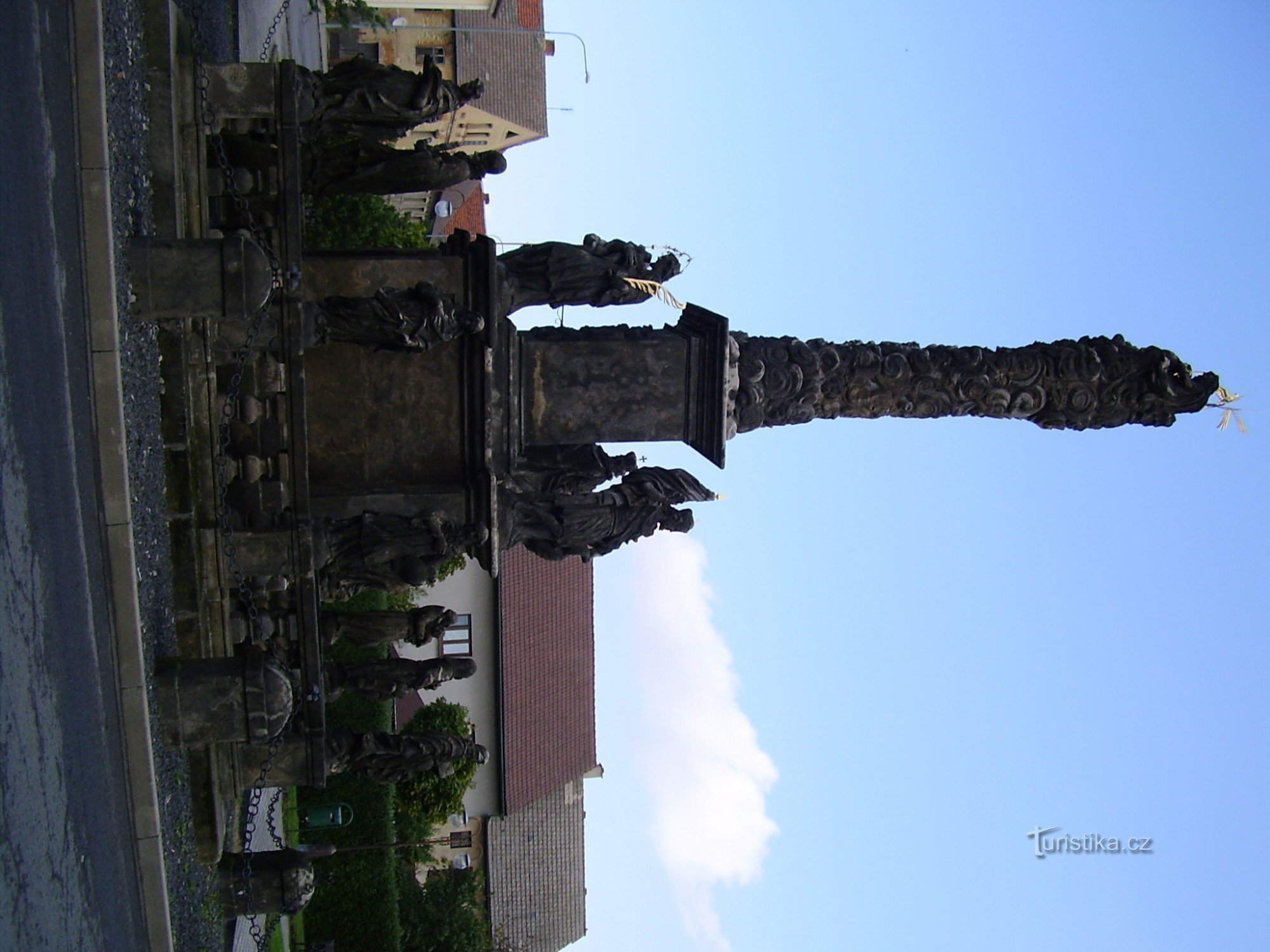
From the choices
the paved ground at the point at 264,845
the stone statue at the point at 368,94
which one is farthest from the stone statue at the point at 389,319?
the paved ground at the point at 264,845

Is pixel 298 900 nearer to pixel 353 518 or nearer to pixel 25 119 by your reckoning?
pixel 353 518

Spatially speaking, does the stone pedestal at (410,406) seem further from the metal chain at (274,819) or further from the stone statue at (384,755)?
the metal chain at (274,819)

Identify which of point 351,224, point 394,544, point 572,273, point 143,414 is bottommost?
point 394,544

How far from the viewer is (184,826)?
1237cm

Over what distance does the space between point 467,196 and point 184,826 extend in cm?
4045

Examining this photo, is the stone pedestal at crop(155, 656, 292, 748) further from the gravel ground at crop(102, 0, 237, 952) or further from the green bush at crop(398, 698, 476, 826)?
the green bush at crop(398, 698, 476, 826)

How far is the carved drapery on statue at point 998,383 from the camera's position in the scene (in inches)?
648

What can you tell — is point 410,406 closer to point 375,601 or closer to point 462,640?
point 375,601

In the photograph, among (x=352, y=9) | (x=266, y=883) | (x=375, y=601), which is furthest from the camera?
(x=375, y=601)

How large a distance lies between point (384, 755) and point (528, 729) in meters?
23.5

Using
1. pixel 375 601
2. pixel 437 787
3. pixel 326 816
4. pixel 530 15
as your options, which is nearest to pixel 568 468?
pixel 326 816

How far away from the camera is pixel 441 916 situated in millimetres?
31578

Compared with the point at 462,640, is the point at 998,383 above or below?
above

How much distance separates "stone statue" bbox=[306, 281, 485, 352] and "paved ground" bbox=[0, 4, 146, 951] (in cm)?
351
